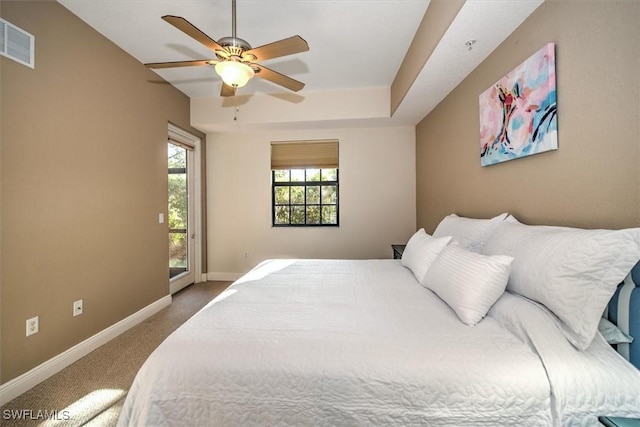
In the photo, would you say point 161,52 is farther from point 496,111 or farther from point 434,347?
point 434,347

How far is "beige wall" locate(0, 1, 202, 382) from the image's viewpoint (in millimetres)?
1649

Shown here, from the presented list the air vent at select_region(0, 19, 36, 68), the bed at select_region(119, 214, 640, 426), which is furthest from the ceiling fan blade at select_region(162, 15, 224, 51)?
the bed at select_region(119, 214, 640, 426)

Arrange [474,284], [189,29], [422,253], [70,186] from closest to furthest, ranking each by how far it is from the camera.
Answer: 1. [474,284]
2. [189,29]
3. [422,253]
4. [70,186]

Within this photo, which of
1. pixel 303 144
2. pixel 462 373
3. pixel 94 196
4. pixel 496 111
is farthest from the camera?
pixel 303 144

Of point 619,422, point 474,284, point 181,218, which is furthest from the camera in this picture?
point 181,218

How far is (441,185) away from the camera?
118 inches

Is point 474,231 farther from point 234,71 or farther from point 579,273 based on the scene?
point 234,71

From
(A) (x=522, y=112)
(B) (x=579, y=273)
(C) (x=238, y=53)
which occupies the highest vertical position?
(C) (x=238, y=53)

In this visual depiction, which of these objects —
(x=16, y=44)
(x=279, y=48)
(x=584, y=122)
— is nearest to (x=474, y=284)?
(x=584, y=122)

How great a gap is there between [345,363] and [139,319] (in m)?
2.74

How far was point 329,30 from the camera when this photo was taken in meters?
2.25

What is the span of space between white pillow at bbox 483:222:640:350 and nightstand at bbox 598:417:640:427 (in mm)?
210

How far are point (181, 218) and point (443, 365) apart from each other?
12.9ft

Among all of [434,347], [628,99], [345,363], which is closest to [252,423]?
[345,363]
